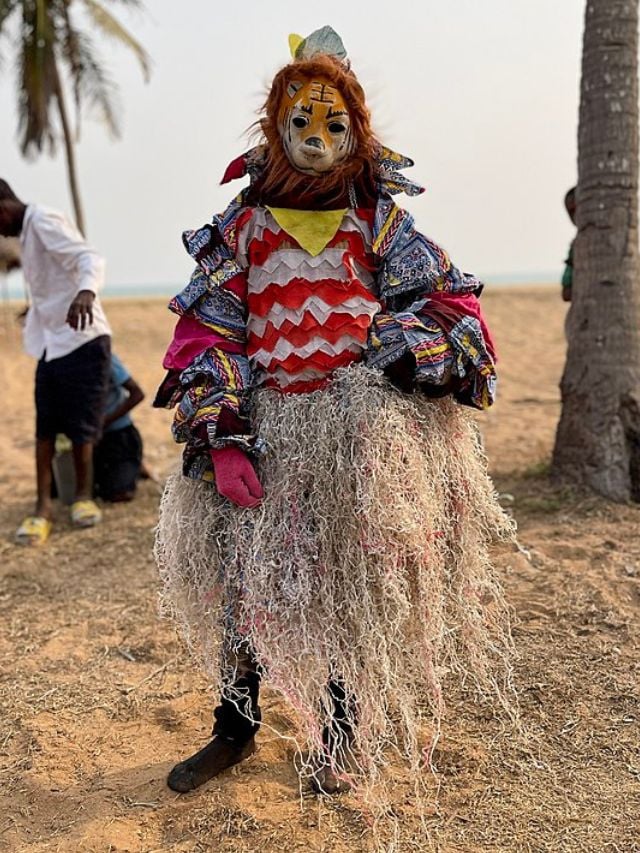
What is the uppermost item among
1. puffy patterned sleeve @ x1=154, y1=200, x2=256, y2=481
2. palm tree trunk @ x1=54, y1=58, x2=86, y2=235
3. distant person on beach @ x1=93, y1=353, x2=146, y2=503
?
palm tree trunk @ x1=54, y1=58, x2=86, y2=235

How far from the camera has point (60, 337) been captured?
4562 millimetres

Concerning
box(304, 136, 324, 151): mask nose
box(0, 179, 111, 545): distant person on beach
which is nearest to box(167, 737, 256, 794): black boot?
box(304, 136, 324, 151): mask nose

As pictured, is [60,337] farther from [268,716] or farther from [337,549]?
[337,549]

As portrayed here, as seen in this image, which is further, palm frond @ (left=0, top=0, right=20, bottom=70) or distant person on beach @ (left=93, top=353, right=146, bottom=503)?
palm frond @ (left=0, top=0, right=20, bottom=70)

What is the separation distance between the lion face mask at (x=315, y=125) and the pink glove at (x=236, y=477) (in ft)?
2.44

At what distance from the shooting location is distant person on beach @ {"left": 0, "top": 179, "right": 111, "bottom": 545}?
441 centimetres

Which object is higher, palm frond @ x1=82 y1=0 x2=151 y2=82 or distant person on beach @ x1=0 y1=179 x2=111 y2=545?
palm frond @ x1=82 y1=0 x2=151 y2=82

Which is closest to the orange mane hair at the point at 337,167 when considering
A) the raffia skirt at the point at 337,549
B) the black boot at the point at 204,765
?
the raffia skirt at the point at 337,549

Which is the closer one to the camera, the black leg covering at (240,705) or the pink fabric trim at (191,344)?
the pink fabric trim at (191,344)

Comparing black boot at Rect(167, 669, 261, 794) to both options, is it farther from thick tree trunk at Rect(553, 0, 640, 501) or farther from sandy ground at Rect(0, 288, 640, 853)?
thick tree trunk at Rect(553, 0, 640, 501)

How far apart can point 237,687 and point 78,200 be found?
43.3ft

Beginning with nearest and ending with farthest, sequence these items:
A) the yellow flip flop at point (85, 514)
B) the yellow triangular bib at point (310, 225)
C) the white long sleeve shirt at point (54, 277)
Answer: the yellow triangular bib at point (310, 225) → the white long sleeve shirt at point (54, 277) → the yellow flip flop at point (85, 514)

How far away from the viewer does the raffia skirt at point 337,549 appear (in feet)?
6.70

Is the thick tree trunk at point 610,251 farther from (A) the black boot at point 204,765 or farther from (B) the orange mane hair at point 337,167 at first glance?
(A) the black boot at point 204,765
